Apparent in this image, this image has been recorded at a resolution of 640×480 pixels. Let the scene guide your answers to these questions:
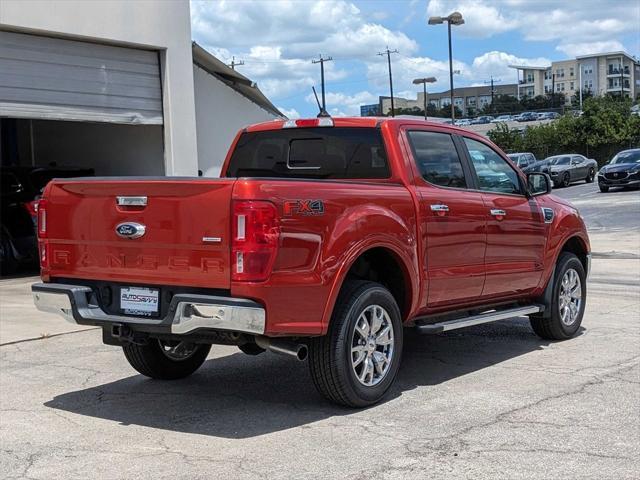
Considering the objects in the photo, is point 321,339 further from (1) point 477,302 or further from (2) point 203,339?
(1) point 477,302

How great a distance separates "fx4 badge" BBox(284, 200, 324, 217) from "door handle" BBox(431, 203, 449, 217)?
52.1 inches

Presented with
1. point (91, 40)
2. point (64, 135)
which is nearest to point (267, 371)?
point (91, 40)

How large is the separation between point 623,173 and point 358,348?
2802cm

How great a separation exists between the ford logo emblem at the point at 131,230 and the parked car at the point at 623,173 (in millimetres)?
28673

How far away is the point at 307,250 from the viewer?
5102 mm

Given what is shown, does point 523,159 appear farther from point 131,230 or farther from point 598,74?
point 598,74

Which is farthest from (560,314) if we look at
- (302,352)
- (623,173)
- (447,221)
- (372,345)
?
(623,173)

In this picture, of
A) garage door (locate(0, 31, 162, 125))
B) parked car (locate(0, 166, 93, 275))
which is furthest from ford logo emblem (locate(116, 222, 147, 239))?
parked car (locate(0, 166, 93, 275))

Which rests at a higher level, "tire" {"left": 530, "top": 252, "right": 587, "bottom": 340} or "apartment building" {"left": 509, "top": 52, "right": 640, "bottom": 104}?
"apartment building" {"left": 509, "top": 52, "right": 640, "bottom": 104}

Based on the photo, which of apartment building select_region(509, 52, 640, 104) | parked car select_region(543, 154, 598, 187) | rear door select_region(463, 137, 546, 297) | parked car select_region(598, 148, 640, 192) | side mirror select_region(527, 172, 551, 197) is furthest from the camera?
apartment building select_region(509, 52, 640, 104)

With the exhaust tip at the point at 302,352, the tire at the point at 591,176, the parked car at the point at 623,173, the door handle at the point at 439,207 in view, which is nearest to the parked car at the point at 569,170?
the tire at the point at 591,176

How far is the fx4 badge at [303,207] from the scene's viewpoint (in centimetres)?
497

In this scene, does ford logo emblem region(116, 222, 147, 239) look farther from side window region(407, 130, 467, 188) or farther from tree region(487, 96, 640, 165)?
tree region(487, 96, 640, 165)

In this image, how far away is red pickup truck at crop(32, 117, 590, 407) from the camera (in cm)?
493
